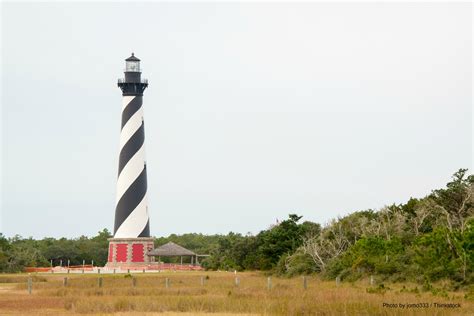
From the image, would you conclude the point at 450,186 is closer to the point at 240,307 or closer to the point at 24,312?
the point at 240,307

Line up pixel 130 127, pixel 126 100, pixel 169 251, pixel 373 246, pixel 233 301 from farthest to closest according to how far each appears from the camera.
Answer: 1. pixel 169 251
2. pixel 126 100
3. pixel 130 127
4. pixel 373 246
5. pixel 233 301

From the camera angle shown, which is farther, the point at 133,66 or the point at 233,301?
the point at 133,66

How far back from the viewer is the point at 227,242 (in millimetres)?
75438

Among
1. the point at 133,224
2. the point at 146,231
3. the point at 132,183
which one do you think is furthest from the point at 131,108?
the point at 146,231

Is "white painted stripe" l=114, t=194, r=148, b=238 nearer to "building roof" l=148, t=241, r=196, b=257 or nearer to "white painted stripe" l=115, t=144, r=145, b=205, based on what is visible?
"white painted stripe" l=115, t=144, r=145, b=205

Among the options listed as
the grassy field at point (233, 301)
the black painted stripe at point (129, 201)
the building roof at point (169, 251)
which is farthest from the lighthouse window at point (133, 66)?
the grassy field at point (233, 301)

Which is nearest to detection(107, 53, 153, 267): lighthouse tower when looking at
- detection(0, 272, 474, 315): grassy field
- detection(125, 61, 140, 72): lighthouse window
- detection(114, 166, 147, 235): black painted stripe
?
detection(114, 166, 147, 235): black painted stripe

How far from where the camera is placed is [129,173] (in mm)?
70000

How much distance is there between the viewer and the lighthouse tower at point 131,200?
6981cm

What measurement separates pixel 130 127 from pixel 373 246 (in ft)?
98.3

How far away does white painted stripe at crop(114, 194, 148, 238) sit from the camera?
69.8 m

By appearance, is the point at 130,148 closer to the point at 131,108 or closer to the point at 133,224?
the point at 131,108

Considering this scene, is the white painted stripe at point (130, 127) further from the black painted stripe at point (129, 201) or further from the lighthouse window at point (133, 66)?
the lighthouse window at point (133, 66)

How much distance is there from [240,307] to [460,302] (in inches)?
267
